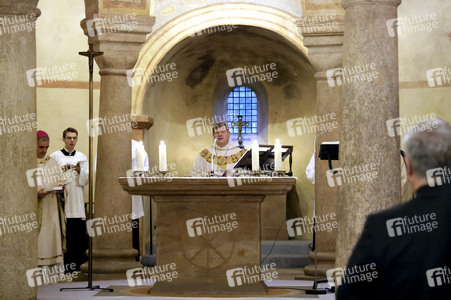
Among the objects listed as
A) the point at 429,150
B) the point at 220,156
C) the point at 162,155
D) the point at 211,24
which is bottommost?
the point at 429,150

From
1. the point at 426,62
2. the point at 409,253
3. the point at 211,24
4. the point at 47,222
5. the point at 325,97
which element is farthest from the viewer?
the point at 211,24

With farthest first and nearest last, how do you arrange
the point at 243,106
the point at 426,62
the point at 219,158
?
the point at 243,106
the point at 426,62
the point at 219,158

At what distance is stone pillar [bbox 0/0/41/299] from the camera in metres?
7.59

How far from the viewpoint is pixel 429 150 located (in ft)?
9.67

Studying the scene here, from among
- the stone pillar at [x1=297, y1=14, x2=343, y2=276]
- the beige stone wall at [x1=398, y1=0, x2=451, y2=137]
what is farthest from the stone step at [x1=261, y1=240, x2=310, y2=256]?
the stone pillar at [x1=297, y1=14, x2=343, y2=276]

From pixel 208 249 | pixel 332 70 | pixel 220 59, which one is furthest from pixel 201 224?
pixel 220 59

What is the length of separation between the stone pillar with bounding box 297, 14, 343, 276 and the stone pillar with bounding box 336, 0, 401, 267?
144 inches

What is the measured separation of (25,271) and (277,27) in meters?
9.46

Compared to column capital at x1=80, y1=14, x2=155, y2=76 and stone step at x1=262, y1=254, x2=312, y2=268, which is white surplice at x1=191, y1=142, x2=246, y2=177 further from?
stone step at x1=262, y1=254, x2=312, y2=268

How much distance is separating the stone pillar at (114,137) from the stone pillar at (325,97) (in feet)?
7.58

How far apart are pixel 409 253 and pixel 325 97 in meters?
8.77

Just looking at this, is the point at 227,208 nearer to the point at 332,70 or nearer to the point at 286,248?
the point at 332,70

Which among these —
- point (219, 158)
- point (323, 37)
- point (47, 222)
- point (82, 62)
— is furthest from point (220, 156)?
point (82, 62)

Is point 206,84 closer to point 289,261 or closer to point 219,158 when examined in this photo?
point 289,261
